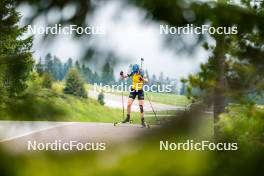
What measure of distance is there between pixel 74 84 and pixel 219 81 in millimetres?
774

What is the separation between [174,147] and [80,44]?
656mm

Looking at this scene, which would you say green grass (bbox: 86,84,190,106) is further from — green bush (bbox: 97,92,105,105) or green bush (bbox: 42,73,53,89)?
green bush (bbox: 42,73,53,89)

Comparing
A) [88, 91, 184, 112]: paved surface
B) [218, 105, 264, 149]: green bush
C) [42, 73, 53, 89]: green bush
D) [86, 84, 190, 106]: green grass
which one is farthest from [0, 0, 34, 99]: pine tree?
[218, 105, 264, 149]: green bush

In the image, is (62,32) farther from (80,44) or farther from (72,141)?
(72,141)

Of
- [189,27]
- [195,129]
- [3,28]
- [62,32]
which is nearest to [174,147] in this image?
[195,129]

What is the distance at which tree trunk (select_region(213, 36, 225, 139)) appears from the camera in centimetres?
210

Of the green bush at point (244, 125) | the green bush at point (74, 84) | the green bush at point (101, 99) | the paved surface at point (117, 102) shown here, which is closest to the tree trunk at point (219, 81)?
the green bush at point (244, 125)

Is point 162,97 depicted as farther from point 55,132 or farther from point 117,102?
point 55,132

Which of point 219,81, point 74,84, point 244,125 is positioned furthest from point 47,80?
point 244,125

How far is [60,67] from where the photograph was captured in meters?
2.55

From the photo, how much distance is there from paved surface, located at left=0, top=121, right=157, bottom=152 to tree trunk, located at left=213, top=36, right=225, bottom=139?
280mm

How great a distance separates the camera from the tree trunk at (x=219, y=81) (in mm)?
2099

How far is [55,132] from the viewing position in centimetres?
274

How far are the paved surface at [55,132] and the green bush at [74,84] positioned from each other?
163 millimetres
